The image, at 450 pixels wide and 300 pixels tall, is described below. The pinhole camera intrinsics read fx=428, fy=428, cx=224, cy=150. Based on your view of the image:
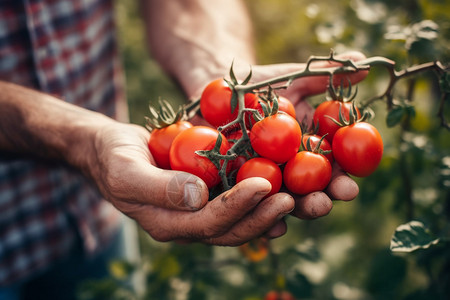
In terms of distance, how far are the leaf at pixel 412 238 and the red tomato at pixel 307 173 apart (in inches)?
10.9

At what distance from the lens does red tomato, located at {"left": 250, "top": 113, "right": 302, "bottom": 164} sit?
141cm

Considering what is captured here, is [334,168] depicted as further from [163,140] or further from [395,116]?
[163,140]

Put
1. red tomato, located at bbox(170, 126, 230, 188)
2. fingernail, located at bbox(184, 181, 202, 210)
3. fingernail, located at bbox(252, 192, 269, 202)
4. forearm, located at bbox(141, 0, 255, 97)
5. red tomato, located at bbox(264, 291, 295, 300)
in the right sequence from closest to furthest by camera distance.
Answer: fingernail, located at bbox(252, 192, 269, 202) < fingernail, located at bbox(184, 181, 202, 210) < red tomato, located at bbox(170, 126, 230, 188) < red tomato, located at bbox(264, 291, 295, 300) < forearm, located at bbox(141, 0, 255, 97)

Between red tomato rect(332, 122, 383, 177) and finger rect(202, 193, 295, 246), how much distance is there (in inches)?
11.9

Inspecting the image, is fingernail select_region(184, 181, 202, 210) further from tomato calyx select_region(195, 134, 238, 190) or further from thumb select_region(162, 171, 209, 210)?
tomato calyx select_region(195, 134, 238, 190)

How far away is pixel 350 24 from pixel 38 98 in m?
1.53

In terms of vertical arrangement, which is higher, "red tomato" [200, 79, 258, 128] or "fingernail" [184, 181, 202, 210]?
"red tomato" [200, 79, 258, 128]

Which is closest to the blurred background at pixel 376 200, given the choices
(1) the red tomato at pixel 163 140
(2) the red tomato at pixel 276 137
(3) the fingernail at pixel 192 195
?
(2) the red tomato at pixel 276 137

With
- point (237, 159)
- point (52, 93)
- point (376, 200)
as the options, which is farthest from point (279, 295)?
point (52, 93)

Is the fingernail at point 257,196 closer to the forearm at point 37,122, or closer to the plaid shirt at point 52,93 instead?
the forearm at point 37,122

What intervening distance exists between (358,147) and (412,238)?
1.10ft

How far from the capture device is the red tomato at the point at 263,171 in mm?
1414

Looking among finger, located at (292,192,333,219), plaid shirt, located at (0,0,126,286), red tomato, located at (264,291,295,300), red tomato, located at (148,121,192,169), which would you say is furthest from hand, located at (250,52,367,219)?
plaid shirt, located at (0,0,126,286)

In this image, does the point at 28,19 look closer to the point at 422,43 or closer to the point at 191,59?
the point at 191,59
